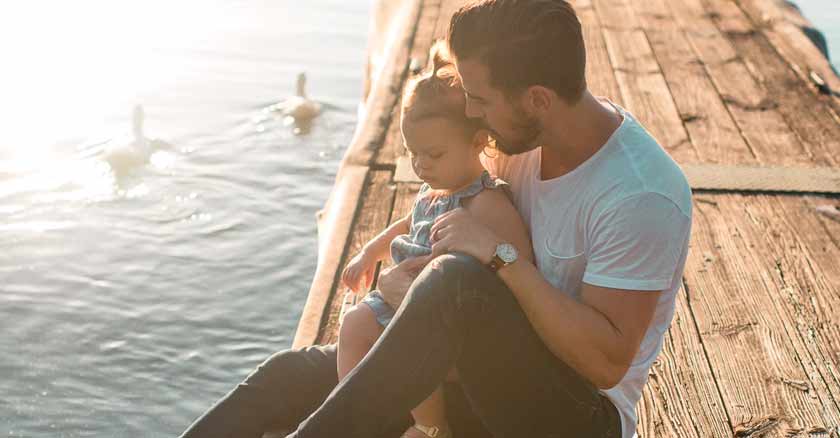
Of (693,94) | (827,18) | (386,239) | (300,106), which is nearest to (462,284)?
(386,239)

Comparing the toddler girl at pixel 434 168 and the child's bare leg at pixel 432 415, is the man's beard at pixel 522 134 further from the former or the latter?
the child's bare leg at pixel 432 415

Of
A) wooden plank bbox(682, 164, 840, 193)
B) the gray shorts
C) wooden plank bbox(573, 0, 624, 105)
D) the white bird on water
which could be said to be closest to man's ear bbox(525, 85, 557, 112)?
the gray shorts

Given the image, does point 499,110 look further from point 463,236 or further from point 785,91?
point 785,91

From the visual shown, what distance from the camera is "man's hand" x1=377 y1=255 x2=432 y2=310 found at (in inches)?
120

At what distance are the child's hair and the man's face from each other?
17 centimetres

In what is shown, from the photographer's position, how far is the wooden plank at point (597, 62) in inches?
252

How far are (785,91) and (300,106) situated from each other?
478 centimetres

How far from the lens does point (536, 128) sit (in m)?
2.80

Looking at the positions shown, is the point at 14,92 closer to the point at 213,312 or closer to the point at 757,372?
the point at 213,312

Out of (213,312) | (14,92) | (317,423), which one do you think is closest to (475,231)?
(317,423)

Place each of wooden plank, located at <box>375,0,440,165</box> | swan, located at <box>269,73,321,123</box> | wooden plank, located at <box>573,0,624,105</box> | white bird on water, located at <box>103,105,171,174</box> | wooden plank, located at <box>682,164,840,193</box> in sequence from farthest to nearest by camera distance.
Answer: swan, located at <box>269,73,321,123</box> → white bird on water, located at <box>103,105,171,174</box> → wooden plank, located at <box>573,0,624,105</box> → wooden plank, located at <box>375,0,440,165</box> → wooden plank, located at <box>682,164,840,193</box>

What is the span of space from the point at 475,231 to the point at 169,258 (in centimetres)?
548

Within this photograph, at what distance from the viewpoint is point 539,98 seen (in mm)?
2752

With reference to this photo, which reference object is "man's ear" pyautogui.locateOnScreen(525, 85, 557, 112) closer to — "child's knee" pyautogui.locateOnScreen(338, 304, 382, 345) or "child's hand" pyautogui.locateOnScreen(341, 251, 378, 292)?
"child's knee" pyautogui.locateOnScreen(338, 304, 382, 345)
